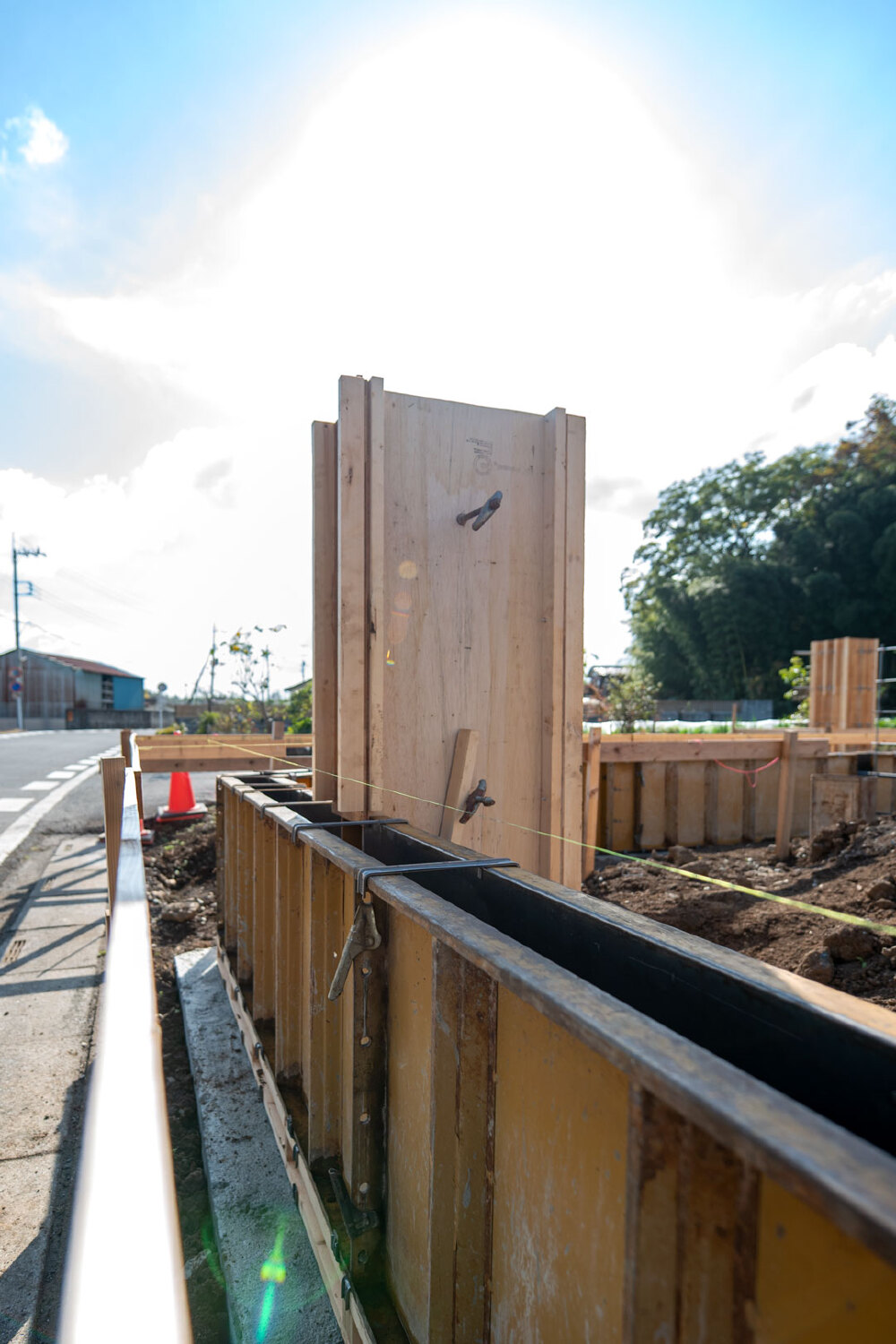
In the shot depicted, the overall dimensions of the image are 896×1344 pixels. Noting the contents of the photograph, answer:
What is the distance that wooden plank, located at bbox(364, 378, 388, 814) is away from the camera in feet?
9.66

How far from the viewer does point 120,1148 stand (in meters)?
0.65

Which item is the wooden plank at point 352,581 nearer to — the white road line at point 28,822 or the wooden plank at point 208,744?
the wooden plank at point 208,744

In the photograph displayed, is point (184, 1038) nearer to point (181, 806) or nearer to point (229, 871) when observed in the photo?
point (229, 871)

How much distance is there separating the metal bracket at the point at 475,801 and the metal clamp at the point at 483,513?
3.72ft

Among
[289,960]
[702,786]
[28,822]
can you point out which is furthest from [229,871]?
[28,822]

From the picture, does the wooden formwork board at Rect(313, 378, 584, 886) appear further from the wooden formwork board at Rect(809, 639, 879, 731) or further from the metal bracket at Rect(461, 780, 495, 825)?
the wooden formwork board at Rect(809, 639, 879, 731)

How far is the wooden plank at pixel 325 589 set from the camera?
3.28m

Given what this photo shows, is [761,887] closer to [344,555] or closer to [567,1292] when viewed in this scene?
[344,555]

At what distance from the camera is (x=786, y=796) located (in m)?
7.59

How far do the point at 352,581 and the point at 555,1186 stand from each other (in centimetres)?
222

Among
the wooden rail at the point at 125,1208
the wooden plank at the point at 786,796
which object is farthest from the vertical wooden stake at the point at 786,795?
the wooden rail at the point at 125,1208

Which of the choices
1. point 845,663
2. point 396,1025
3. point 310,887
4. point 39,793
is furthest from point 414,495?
point 39,793

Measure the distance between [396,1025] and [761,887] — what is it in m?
5.17

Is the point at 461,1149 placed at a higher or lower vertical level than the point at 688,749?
lower
